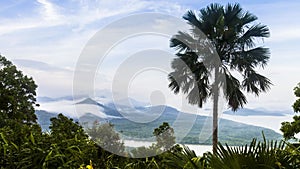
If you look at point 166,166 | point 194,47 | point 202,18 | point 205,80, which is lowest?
point 166,166

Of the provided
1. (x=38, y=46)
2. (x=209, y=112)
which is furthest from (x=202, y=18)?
(x=38, y=46)

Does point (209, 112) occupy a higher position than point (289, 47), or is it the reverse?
point (289, 47)

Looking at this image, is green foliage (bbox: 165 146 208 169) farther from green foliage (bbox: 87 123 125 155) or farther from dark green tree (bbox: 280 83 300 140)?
dark green tree (bbox: 280 83 300 140)

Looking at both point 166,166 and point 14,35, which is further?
point 14,35

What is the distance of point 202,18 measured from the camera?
1557 centimetres

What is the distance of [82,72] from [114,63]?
1429 millimetres

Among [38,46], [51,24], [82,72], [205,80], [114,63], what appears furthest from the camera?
[205,80]

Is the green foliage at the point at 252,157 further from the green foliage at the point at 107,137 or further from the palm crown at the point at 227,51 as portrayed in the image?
the palm crown at the point at 227,51

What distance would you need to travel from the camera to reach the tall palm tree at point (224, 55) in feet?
48.4

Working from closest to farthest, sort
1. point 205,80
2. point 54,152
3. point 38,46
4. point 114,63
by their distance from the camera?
point 54,152
point 114,63
point 38,46
point 205,80

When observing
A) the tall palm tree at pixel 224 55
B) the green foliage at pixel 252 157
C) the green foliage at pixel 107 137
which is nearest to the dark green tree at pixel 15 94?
the tall palm tree at pixel 224 55

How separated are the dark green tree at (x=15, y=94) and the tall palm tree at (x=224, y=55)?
508 cm

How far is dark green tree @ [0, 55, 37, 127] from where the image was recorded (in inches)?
553

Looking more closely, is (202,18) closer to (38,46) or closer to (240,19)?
(240,19)
